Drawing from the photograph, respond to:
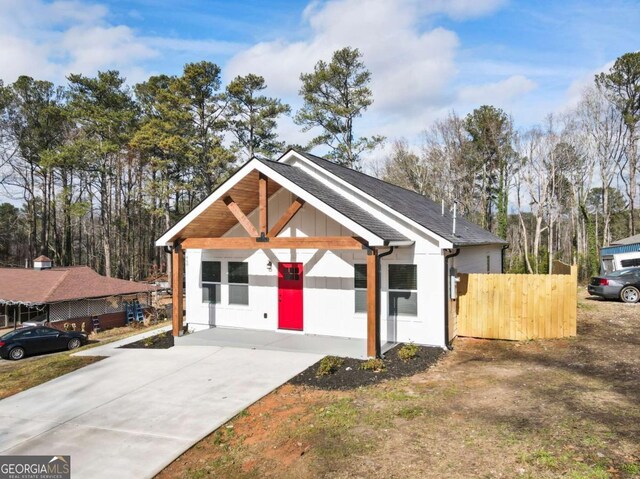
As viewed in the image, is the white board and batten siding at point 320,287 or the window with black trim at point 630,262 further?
the window with black trim at point 630,262

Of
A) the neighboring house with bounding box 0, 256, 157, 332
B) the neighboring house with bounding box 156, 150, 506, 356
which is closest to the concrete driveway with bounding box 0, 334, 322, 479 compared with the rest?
the neighboring house with bounding box 156, 150, 506, 356

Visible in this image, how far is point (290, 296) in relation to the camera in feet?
43.4

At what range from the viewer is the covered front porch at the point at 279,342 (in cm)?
1120

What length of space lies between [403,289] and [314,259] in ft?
9.09

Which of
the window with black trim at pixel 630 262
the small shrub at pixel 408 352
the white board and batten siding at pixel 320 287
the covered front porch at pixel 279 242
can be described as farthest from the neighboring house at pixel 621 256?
the small shrub at pixel 408 352

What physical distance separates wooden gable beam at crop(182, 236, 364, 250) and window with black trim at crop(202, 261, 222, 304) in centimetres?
181

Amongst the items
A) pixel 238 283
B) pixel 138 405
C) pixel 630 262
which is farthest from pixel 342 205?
pixel 630 262

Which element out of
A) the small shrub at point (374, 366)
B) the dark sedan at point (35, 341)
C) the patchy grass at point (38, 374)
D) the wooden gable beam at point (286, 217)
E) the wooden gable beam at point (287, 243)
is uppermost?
the wooden gable beam at point (286, 217)

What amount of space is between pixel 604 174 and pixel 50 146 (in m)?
47.4

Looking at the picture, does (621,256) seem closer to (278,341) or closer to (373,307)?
(373,307)

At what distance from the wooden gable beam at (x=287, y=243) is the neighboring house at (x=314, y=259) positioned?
0.03 metres

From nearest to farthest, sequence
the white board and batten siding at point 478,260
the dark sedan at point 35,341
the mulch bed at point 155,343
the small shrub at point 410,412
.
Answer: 1. the small shrub at point 410,412
2. the mulch bed at point 155,343
3. the white board and batten siding at point 478,260
4. the dark sedan at point 35,341

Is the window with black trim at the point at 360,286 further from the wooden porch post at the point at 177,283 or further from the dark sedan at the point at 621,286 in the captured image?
the dark sedan at the point at 621,286

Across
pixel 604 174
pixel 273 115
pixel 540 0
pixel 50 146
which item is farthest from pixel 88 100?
pixel 604 174
